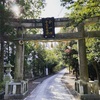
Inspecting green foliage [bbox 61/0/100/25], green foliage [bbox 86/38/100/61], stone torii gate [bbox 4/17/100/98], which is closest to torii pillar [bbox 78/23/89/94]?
stone torii gate [bbox 4/17/100/98]

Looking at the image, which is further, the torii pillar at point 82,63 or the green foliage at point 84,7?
the torii pillar at point 82,63

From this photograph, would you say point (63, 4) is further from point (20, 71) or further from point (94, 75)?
point (94, 75)

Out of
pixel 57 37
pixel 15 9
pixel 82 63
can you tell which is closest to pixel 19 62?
pixel 57 37

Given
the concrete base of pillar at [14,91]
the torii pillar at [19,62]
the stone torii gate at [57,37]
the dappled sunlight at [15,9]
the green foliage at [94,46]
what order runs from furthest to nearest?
the green foliage at [94,46] → the torii pillar at [19,62] → the stone torii gate at [57,37] → the dappled sunlight at [15,9] → the concrete base of pillar at [14,91]

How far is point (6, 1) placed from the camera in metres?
10.6

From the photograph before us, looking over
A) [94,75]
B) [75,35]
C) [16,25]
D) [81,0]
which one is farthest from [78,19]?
[94,75]

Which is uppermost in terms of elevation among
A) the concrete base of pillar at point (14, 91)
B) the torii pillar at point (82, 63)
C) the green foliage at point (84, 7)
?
the green foliage at point (84, 7)

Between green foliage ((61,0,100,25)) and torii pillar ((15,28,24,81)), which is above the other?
green foliage ((61,0,100,25))

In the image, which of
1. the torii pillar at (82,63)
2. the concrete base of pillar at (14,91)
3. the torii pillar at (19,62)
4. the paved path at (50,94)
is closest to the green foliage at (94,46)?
the torii pillar at (82,63)

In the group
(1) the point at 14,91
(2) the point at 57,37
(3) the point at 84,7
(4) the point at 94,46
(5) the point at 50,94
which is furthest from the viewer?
(4) the point at 94,46

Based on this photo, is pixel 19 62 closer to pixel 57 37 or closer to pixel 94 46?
pixel 57 37

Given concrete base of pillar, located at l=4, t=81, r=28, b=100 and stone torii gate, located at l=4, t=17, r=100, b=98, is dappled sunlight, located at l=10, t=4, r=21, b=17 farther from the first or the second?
concrete base of pillar, located at l=4, t=81, r=28, b=100

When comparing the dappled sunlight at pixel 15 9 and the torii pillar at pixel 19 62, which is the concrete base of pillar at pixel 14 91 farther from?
the dappled sunlight at pixel 15 9

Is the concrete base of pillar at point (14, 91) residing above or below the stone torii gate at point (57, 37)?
below
